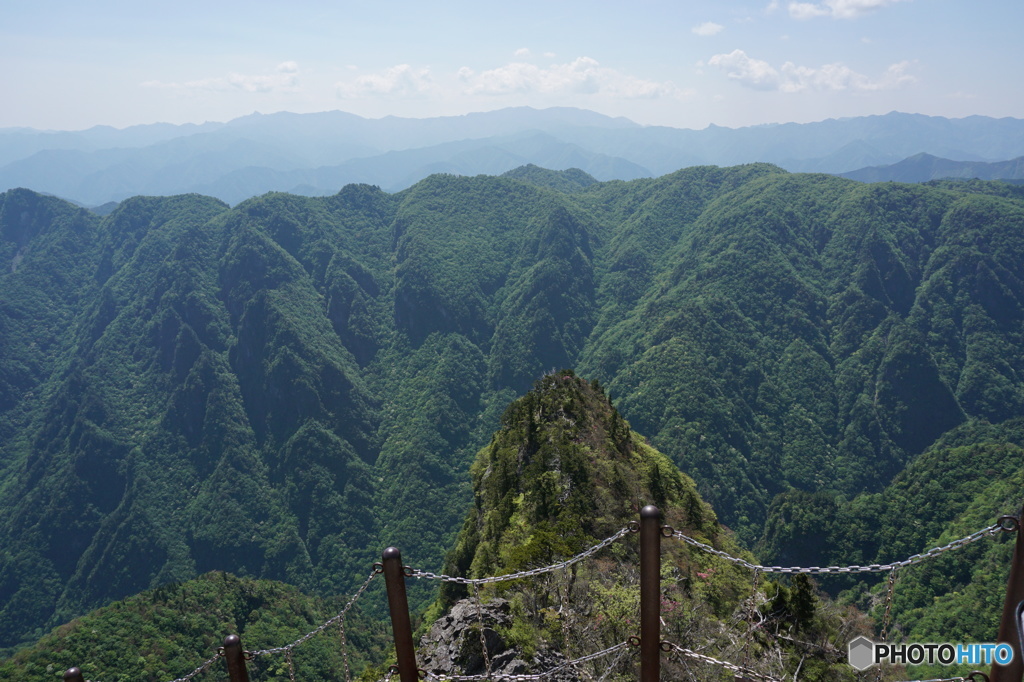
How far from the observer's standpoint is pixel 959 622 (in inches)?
1957

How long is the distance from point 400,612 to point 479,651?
9995 mm

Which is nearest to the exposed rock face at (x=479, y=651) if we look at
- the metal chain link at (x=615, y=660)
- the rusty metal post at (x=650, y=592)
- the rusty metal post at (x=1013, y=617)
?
the metal chain link at (x=615, y=660)

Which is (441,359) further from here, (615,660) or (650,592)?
(650,592)

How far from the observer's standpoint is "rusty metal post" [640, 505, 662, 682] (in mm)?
6730

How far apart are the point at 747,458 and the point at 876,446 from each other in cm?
2820

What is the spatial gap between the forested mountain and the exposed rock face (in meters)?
75.4

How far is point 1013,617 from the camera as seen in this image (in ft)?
19.9

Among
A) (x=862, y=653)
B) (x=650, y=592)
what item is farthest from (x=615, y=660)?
(x=650, y=592)

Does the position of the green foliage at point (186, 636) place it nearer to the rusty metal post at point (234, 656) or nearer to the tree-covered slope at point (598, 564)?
the tree-covered slope at point (598, 564)

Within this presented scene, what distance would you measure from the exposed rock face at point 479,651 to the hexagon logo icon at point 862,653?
6.17 meters

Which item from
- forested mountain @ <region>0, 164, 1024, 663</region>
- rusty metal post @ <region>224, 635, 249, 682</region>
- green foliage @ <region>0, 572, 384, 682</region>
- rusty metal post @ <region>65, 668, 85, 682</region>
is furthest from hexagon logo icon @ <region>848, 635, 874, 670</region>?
forested mountain @ <region>0, 164, 1024, 663</region>

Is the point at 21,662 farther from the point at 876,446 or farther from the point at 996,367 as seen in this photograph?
the point at 996,367

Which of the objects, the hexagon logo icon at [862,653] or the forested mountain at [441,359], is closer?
the hexagon logo icon at [862,653]

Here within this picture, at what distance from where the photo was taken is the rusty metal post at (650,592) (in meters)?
6.73
